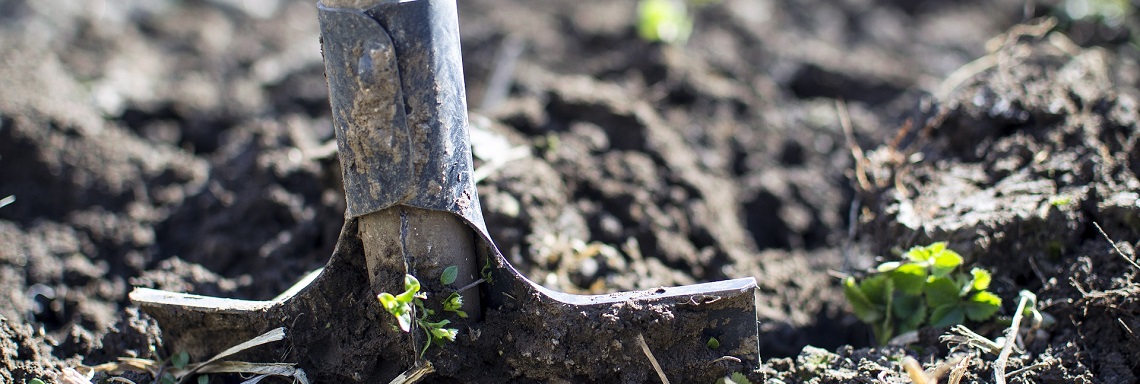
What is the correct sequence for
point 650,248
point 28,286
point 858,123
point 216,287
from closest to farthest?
point 216,287 < point 28,286 < point 650,248 < point 858,123

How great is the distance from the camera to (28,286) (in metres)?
2.41

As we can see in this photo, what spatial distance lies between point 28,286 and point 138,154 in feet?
2.77

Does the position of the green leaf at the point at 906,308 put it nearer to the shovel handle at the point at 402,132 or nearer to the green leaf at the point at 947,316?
the green leaf at the point at 947,316

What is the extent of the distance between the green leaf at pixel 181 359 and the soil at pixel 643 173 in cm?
8

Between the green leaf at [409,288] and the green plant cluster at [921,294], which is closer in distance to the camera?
the green leaf at [409,288]

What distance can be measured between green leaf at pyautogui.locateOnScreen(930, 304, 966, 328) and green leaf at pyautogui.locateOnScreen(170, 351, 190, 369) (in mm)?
1601

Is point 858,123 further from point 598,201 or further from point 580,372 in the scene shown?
point 580,372

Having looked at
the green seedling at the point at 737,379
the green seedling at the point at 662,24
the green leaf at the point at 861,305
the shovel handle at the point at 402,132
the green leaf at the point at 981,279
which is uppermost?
the shovel handle at the point at 402,132

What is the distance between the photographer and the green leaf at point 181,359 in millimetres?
1808

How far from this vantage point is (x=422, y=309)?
1.63 metres

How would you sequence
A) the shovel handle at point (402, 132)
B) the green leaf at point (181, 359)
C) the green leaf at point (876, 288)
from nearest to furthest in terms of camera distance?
the shovel handle at point (402, 132) < the green leaf at point (181, 359) < the green leaf at point (876, 288)

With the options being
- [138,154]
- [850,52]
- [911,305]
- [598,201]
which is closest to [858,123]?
[850,52]

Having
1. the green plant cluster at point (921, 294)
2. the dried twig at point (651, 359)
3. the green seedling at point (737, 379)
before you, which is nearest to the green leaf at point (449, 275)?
the dried twig at point (651, 359)

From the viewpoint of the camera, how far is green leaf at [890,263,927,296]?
191cm
